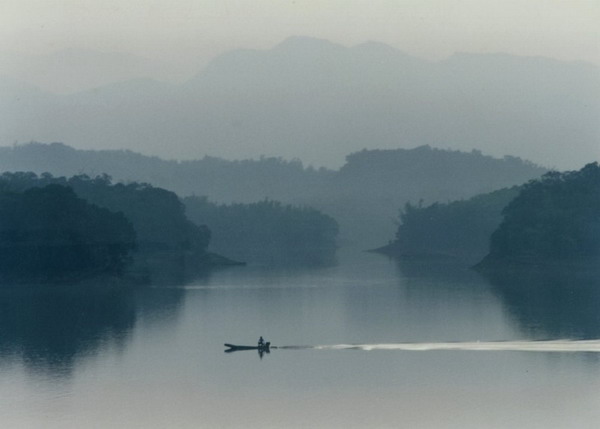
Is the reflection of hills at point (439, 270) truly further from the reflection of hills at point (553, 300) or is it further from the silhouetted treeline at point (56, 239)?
the silhouetted treeline at point (56, 239)

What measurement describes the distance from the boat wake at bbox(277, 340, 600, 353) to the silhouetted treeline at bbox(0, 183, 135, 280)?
41.2 metres

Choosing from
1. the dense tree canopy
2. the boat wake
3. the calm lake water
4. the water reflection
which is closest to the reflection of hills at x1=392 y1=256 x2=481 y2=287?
the water reflection

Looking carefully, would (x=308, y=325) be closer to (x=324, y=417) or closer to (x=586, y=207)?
(x=324, y=417)

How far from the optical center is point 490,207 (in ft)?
512

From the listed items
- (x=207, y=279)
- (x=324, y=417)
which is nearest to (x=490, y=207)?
(x=207, y=279)

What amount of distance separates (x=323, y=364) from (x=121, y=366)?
28.7 ft

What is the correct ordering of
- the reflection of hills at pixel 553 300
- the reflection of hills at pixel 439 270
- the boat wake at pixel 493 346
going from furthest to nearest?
the reflection of hills at pixel 439 270, the reflection of hills at pixel 553 300, the boat wake at pixel 493 346

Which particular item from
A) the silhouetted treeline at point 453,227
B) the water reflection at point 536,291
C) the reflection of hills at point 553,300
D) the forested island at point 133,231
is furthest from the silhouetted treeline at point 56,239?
the silhouetted treeline at point 453,227

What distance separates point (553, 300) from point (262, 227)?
9654 cm

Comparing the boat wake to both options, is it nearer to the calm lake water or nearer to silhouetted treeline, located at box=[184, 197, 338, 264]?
the calm lake water

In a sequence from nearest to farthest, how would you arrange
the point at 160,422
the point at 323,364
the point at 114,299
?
the point at 160,422 → the point at 323,364 → the point at 114,299

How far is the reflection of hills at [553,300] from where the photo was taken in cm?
6462

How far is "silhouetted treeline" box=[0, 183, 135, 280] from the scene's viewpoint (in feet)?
314

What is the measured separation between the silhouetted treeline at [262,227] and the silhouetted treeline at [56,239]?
68683mm
